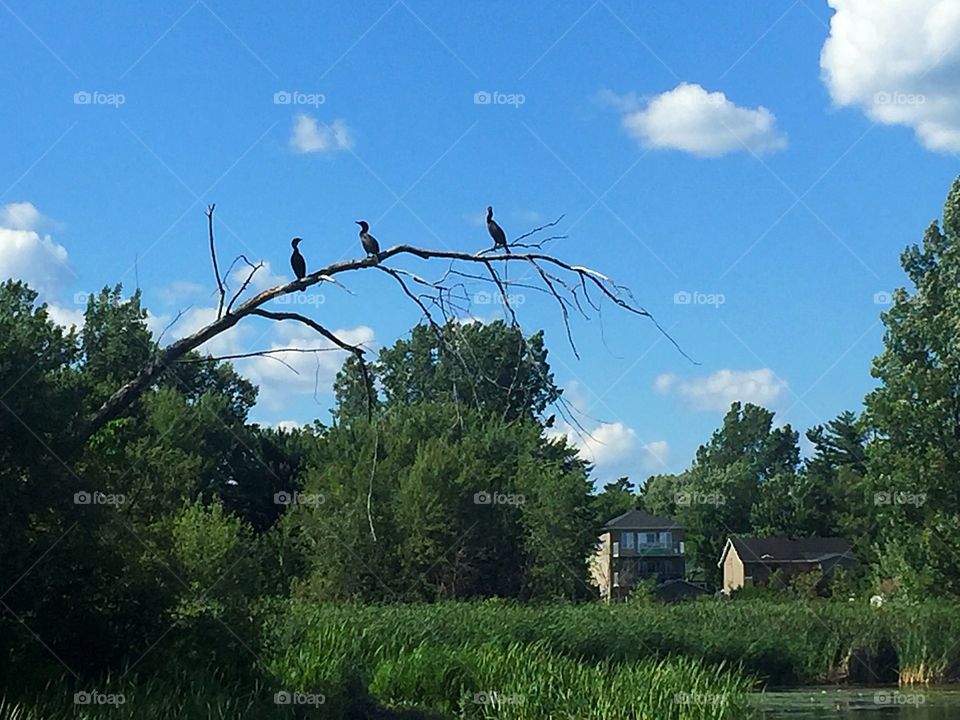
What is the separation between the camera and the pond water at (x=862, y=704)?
23.3 metres

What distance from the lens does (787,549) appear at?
7169cm

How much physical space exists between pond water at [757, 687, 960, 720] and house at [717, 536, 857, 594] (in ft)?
124

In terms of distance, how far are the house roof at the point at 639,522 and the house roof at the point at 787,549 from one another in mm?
5647

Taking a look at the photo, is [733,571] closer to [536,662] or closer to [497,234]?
[536,662]

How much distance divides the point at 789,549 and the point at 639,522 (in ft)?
33.4

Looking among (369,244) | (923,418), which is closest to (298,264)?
(369,244)

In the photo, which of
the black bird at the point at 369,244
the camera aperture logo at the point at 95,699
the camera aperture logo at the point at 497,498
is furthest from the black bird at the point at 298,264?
the camera aperture logo at the point at 497,498

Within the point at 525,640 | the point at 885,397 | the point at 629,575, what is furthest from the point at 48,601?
the point at 629,575

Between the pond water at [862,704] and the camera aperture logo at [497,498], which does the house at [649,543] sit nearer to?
the camera aperture logo at [497,498]

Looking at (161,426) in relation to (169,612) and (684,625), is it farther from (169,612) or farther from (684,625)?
(169,612)

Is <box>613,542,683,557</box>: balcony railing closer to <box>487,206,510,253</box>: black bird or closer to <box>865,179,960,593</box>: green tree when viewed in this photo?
<box>865,179,960,593</box>: green tree

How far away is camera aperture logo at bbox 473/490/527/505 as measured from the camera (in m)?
44.5

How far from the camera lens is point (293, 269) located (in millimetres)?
12594

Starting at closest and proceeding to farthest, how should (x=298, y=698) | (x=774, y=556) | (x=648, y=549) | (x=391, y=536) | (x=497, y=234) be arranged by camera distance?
(x=497, y=234) → (x=298, y=698) → (x=391, y=536) → (x=774, y=556) → (x=648, y=549)
